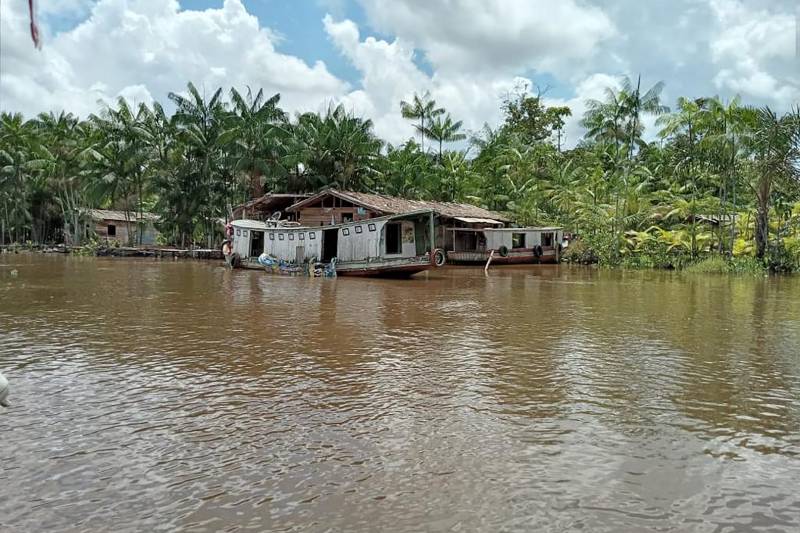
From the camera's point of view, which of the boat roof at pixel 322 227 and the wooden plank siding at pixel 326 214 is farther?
the wooden plank siding at pixel 326 214

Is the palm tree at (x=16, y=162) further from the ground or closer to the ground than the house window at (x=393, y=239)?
further from the ground

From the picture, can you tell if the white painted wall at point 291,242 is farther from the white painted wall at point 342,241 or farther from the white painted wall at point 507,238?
the white painted wall at point 507,238

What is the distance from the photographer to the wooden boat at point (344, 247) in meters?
21.7

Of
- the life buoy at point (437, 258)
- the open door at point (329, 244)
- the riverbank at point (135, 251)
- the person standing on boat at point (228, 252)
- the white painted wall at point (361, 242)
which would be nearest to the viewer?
the life buoy at point (437, 258)

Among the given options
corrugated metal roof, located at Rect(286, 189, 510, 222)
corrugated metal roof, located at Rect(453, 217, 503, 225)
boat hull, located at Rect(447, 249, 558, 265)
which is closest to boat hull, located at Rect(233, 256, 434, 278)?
corrugated metal roof, located at Rect(286, 189, 510, 222)

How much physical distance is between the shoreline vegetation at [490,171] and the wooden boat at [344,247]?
8.70 meters

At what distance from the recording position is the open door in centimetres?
2334

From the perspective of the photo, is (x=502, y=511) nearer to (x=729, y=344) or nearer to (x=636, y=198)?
(x=729, y=344)

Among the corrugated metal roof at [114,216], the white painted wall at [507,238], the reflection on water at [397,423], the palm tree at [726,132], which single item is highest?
the palm tree at [726,132]

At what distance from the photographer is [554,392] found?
638 centimetres

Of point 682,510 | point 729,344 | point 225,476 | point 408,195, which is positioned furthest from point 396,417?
point 408,195

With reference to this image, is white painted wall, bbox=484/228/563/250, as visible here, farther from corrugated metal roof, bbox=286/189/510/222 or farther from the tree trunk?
the tree trunk

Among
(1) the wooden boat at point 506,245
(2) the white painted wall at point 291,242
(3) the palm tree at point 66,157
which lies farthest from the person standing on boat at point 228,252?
(3) the palm tree at point 66,157

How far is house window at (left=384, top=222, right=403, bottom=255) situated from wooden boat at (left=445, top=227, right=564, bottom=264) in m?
7.90
